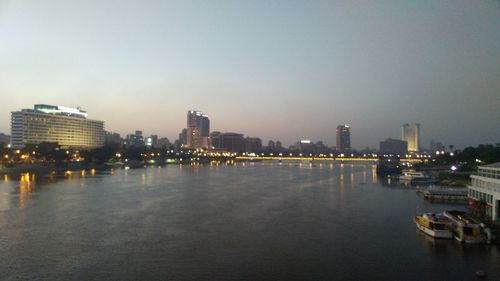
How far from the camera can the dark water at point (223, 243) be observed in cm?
613

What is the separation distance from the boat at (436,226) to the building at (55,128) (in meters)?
40.4

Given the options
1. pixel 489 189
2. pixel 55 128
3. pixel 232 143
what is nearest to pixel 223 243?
pixel 489 189

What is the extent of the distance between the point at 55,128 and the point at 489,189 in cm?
4471

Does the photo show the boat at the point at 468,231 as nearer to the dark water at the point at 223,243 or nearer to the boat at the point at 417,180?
the dark water at the point at 223,243

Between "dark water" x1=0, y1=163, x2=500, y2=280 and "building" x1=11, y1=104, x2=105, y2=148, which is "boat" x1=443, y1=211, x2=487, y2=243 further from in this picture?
"building" x1=11, y1=104, x2=105, y2=148

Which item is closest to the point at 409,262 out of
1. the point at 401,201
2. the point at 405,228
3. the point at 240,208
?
the point at 405,228

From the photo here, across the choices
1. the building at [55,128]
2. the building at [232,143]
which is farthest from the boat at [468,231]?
the building at [232,143]

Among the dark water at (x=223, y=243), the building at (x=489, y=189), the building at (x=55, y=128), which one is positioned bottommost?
the dark water at (x=223, y=243)

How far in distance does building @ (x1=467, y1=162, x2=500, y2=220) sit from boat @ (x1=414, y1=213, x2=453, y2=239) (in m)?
0.99

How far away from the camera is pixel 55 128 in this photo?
44094mm

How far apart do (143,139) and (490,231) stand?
265 feet

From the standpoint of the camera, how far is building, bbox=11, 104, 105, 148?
1581 inches

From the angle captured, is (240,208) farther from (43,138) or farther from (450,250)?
(43,138)

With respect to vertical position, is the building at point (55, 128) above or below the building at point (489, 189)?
above
